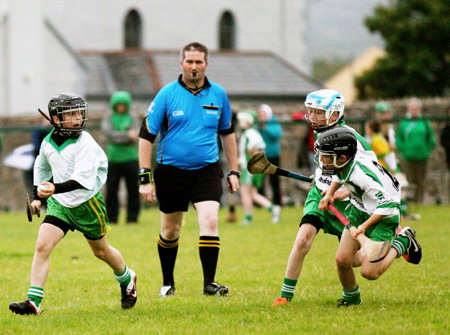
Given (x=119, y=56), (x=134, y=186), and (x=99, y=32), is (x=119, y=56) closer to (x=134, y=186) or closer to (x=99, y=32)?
(x=99, y=32)

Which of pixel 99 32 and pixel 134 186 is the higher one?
pixel 99 32

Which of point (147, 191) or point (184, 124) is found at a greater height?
point (184, 124)

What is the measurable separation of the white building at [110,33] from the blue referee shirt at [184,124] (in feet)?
87.8

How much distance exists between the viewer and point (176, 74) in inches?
1486

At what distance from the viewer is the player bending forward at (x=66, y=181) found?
23.1ft

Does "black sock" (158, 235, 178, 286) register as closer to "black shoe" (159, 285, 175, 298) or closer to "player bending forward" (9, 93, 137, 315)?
"black shoe" (159, 285, 175, 298)

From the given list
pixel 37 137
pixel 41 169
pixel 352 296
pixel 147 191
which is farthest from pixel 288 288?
pixel 37 137

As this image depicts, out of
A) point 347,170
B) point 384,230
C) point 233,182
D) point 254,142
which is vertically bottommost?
point 254,142

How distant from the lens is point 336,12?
511 ft

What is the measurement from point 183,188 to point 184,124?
1.91ft

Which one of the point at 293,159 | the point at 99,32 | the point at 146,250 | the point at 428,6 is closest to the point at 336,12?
the point at 428,6

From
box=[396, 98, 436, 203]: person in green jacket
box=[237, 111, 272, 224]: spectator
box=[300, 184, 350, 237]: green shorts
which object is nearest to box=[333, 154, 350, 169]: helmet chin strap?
box=[300, 184, 350, 237]: green shorts

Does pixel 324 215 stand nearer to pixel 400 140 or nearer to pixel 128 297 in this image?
pixel 128 297

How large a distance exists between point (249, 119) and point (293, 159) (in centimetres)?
601
